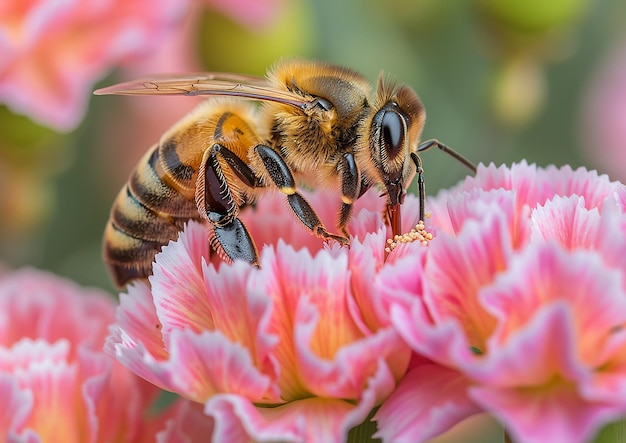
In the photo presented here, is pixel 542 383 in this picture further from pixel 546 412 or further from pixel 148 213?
pixel 148 213

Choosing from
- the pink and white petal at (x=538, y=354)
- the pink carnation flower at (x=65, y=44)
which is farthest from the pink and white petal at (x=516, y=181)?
the pink carnation flower at (x=65, y=44)

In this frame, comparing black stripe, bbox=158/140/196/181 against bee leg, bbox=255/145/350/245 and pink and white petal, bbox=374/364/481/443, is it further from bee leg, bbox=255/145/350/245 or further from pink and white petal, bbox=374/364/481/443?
pink and white petal, bbox=374/364/481/443

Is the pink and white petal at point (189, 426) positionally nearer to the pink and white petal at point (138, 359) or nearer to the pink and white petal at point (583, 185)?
the pink and white petal at point (138, 359)

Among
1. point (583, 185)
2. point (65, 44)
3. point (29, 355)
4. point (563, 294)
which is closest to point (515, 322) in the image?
point (563, 294)

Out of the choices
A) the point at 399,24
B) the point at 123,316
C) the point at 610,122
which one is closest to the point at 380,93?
the point at 123,316

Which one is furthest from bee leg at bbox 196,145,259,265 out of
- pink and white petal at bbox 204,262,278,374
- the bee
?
pink and white petal at bbox 204,262,278,374

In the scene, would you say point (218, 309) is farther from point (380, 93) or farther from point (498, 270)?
point (380, 93)
